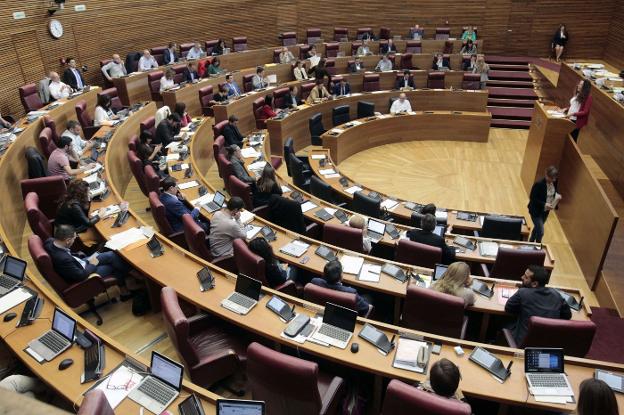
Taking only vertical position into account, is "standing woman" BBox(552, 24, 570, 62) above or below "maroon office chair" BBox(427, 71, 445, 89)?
above

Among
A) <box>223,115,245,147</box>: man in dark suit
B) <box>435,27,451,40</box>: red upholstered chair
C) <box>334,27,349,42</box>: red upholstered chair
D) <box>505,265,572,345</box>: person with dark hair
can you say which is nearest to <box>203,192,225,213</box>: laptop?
<box>223,115,245,147</box>: man in dark suit

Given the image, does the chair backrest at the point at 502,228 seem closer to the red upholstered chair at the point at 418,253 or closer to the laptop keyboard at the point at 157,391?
the red upholstered chair at the point at 418,253

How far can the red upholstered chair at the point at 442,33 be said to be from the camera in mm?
15705

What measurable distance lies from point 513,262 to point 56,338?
434cm

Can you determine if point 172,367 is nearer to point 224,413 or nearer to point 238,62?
point 224,413

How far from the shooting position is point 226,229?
505cm

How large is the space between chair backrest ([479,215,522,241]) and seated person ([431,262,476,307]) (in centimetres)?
189

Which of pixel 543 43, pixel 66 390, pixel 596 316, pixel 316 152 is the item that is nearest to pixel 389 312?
pixel 596 316

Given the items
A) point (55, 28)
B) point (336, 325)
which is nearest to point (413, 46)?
point (55, 28)

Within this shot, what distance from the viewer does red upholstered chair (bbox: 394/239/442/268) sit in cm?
485

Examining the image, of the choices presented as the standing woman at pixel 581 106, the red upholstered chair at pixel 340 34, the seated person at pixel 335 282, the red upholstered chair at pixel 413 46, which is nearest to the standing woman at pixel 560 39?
the red upholstered chair at pixel 413 46

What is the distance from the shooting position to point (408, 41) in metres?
14.8

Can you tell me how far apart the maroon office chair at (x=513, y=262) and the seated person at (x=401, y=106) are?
7023 mm

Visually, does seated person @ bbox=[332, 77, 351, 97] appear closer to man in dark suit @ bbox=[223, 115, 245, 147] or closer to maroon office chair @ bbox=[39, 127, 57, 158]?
man in dark suit @ bbox=[223, 115, 245, 147]
